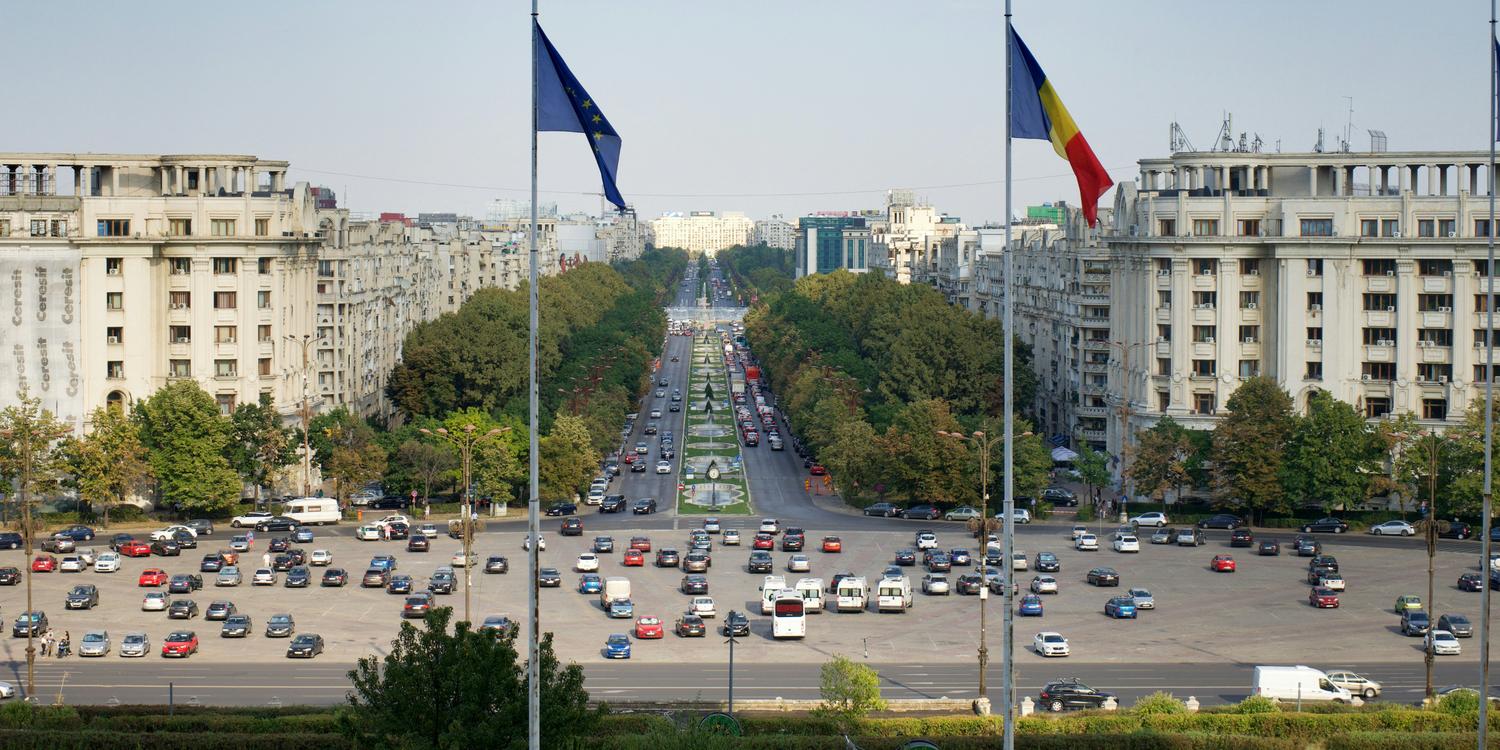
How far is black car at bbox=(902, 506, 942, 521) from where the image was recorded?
9538 centimetres

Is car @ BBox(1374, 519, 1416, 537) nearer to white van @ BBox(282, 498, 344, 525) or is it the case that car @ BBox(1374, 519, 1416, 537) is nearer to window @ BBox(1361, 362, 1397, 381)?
window @ BBox(1361, 362, 1397, 381)

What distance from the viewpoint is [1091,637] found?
215 feet

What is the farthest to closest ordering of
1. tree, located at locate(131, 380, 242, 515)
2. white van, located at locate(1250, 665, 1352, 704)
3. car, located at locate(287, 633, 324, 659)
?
tree, located at locate(131, 380, 242, 515) < car, located at locate(287, 633, 324, 659) < white van, located at locate(1250, 665, 1352, 704)

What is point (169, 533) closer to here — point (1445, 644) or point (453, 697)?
point (453, 697)

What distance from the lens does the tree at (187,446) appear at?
91188mm

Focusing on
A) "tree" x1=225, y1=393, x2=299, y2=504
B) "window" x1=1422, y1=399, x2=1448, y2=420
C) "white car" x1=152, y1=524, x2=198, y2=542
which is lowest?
"white car" x1=152, y1=524, x2=198, y2=542

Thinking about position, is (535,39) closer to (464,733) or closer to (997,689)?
(464,733)

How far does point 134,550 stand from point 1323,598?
52296mm

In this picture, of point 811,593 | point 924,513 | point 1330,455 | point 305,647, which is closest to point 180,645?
point 305,647

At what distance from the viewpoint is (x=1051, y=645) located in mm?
62031

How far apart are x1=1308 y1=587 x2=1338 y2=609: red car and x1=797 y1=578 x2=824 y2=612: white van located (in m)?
19.6

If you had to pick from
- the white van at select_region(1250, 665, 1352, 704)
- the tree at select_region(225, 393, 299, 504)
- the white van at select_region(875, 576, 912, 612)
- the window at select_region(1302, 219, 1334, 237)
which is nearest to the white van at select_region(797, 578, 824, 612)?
the white van at select_region(875, 576, 912, 612)

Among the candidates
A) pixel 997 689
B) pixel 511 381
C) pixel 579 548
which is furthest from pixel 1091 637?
pixel 511 381

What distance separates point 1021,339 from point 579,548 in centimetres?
6171
